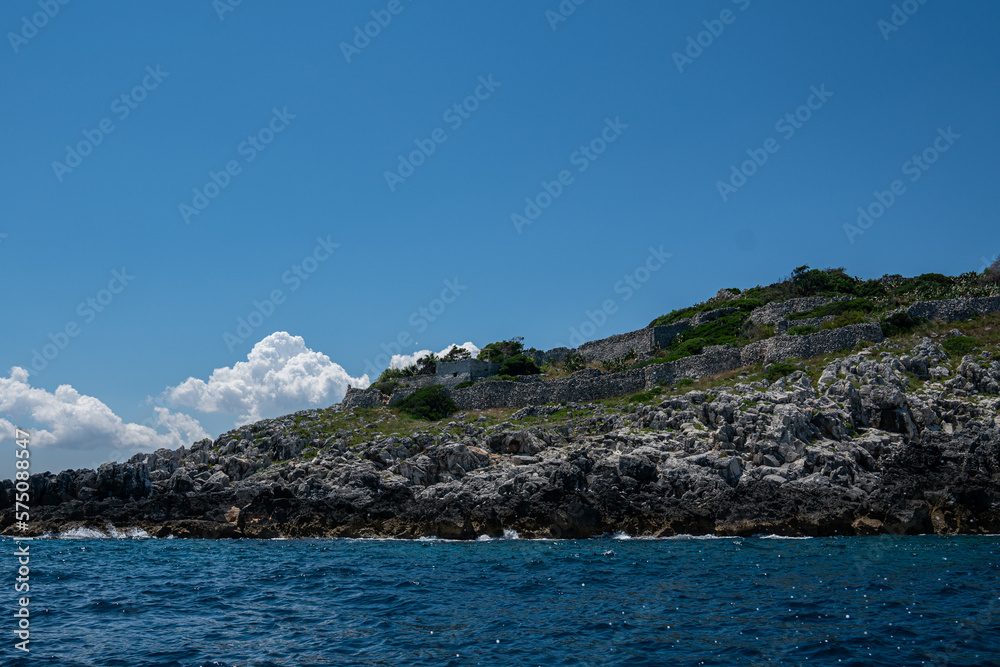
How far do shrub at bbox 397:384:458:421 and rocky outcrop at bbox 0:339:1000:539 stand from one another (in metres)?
9.67

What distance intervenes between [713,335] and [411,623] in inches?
1988

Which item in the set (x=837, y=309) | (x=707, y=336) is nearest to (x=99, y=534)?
(x=707, y=336)

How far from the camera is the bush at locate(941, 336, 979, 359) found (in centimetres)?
4032

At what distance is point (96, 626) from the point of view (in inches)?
621

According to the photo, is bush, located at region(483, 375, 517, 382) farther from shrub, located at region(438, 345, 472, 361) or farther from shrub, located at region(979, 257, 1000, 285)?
shrub, located at region(979, 257, 1000, 285)

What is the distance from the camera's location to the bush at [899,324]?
152 feet

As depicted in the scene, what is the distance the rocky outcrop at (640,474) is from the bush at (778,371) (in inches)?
69.2

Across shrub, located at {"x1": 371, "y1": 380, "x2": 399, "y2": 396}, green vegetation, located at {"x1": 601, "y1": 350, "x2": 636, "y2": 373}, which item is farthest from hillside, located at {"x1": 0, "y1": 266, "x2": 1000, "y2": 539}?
shrub, located at {"x1": 371, "y1": 380, "x2": 399, "y2": 396}

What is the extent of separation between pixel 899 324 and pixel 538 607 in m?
40.7

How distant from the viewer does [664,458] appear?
3612cm

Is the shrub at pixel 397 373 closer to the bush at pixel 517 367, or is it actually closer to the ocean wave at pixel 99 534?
the bush at pixel 517 367

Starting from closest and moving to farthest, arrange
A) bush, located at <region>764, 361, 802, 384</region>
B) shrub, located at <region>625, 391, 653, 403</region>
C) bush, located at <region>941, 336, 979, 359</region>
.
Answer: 1. bush, located at <region>941, 336, 979, 359</region>
2. bush, located at <region>764, 361, 802, 384</region>
3. shrub, located at <region>625, 391, 653, 403</region>

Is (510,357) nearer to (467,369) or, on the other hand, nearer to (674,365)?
(467,369)

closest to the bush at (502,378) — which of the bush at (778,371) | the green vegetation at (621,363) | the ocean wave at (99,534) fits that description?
the green vegetation at (621,363)
